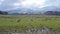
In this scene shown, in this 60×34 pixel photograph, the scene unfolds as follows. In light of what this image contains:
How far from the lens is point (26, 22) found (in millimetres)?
3035

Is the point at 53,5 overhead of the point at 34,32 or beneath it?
overhead

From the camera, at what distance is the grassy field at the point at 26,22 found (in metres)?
3.00

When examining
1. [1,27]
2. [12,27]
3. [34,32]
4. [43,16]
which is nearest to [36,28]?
[34,32]

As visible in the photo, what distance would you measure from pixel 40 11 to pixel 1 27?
906 millimetres

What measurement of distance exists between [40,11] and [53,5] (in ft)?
1.04

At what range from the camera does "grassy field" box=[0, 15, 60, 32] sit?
3.00 metres

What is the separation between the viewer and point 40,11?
3.07m

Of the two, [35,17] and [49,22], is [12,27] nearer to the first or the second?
[35,17]

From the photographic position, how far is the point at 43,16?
A: 9.99 feet

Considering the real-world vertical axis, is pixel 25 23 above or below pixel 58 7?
below

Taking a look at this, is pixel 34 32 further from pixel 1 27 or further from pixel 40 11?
pixel 1 27

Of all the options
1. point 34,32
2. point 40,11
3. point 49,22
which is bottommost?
point 34,32

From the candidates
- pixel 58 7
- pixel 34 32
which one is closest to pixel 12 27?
pixel 34 32

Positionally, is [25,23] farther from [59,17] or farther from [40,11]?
[59,17]
